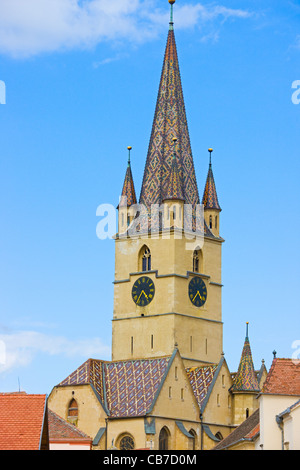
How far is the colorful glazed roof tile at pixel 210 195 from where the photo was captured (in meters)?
112

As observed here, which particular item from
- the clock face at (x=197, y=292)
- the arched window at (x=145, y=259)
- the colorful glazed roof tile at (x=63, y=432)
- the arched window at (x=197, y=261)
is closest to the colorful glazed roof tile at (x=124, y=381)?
the colorful glazed roof tile at (x=63, y=432)

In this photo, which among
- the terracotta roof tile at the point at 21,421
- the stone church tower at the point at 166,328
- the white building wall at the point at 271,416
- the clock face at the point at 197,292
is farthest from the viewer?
the clock face at the point at 197,292

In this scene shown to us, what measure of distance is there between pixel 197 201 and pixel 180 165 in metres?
3.18

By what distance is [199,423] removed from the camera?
101m

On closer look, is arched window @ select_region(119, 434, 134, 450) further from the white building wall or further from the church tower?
the white building wall

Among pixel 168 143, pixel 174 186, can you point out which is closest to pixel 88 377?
pixel 174 186

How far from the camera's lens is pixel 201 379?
337 ft

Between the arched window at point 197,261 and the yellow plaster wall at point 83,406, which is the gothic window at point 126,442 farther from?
the arched window at point 197,261

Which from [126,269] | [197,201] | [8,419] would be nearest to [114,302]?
[126,269]

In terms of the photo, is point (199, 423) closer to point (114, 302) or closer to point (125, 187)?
point (114, 302)

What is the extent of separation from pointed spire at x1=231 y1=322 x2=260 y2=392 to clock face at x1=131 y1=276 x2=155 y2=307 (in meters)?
8.83

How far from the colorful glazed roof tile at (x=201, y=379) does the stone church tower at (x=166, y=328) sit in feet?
0.30
